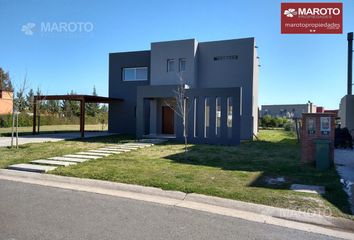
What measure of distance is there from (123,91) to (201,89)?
10232mm

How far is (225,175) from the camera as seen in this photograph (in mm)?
8953

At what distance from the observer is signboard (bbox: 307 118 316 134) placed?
35.9 ft

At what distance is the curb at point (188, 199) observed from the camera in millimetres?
5512

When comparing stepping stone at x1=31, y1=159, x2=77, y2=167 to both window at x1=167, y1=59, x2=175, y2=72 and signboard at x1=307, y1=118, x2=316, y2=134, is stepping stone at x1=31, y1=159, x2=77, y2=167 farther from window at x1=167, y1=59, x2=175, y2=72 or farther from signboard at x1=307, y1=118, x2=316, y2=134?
window at x1=167, y1=59, x2=175, y2=72

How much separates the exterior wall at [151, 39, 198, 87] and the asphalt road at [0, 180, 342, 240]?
16.6m

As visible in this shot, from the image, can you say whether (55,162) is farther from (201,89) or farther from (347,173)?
(201,89)

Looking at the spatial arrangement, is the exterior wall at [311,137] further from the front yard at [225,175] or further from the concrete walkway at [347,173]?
the concrete walkway at [347,173]

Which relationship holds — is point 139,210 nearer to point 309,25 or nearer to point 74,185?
point 74,185

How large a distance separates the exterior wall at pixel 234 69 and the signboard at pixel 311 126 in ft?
35.1

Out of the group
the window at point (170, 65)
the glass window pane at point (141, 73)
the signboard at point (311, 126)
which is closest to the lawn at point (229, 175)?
the signboard at point (311, 126)

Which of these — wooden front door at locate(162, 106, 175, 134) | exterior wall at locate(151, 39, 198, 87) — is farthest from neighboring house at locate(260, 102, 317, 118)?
exterior wall at locate(151, 39, 198, 87)

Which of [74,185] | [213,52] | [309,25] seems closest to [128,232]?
[74,185]

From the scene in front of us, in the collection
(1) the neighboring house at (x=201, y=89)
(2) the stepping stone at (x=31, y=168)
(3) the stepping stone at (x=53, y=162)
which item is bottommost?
(2) the stepping stone at (x=31, y=168)

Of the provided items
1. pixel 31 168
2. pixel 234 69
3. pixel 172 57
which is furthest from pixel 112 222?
pixel 172 57
